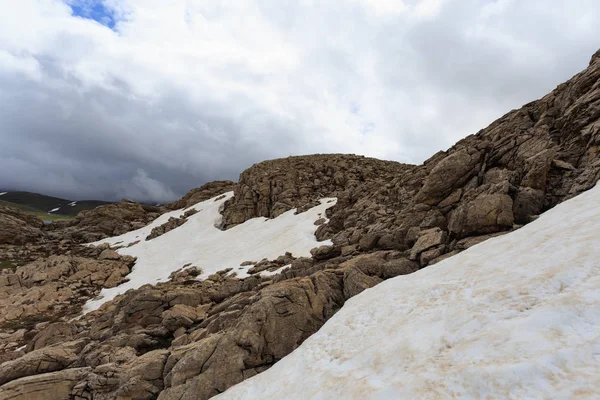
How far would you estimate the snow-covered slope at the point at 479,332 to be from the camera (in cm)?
741

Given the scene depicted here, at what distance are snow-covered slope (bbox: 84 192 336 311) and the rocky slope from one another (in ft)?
15.3

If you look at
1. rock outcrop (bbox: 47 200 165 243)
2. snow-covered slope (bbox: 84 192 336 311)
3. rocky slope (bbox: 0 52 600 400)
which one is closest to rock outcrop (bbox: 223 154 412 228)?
snow-covered slope (bbox: 84 192 336 311)

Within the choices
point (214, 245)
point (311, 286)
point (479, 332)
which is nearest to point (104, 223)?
point (214, 245)

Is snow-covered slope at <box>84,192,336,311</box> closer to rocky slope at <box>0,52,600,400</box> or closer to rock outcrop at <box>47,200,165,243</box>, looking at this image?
rocky slope at <box>0,52,600,400</box>

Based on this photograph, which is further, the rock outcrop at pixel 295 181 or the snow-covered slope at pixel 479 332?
the rock outcrop at pixel 295 181

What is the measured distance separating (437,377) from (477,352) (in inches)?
57.1

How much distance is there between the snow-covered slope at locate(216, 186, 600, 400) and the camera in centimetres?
741

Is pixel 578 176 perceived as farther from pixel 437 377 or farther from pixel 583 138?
pixel 437 377

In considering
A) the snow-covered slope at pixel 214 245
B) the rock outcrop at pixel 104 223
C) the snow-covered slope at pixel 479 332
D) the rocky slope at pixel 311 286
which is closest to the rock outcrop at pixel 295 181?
the snow-covered slope at pixel 214 245

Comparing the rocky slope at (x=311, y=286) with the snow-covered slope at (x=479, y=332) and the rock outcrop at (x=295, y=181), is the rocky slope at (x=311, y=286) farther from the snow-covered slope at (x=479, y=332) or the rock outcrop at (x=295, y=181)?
the rock outcrop at (x=295, y=181)

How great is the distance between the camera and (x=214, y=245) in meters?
48.8

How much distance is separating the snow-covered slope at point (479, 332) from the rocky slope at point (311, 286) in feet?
6.93

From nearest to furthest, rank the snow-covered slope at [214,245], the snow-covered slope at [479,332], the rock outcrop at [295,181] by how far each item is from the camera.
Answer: the snow-covered slope at [479,332], the snow-covered slope at [214,245], the rock outcrop at [295,181]

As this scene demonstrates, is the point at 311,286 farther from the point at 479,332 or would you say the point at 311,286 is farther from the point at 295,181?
the point at 295,181
